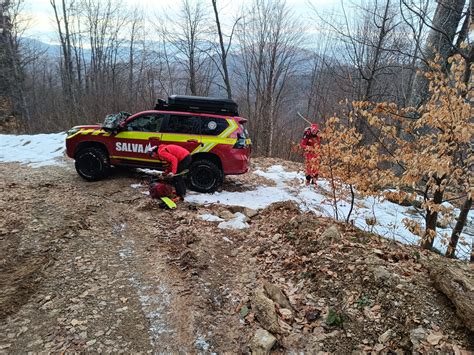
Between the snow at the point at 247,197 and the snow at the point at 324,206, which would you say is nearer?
the snow at the point at 324,206

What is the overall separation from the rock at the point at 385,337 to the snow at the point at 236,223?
329cm

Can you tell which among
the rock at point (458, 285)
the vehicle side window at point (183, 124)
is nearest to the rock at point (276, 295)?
the rock at point (458, 285)

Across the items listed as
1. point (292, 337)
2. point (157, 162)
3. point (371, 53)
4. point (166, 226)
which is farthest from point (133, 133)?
point (371, 53)

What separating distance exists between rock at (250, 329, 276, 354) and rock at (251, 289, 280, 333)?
0.10m

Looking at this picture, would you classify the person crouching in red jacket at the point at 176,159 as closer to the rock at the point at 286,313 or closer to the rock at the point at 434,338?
the rock at the point at 286,313

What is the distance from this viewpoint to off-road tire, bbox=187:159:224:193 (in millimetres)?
7883

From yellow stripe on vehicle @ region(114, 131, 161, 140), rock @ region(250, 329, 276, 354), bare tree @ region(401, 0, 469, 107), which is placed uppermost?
bare tree @ region(401, 0, 469, 107)

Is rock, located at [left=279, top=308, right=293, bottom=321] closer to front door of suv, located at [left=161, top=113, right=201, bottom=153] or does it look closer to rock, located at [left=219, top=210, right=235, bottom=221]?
rock, located at [left=219, top=210, right=235, bottom=221]

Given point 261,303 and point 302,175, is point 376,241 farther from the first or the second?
point 302,175

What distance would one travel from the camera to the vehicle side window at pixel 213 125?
310 inches

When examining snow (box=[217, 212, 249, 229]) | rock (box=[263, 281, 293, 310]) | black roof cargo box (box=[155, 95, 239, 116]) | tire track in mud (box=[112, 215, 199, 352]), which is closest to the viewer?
tire track in mud (box=[112, 215, 199, 352])

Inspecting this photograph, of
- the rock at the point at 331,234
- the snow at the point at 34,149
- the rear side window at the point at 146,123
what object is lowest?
the snow at the point at 34,149

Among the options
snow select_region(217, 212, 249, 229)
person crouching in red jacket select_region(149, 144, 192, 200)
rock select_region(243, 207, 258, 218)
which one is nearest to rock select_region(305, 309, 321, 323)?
snow select_region(217, 212, 249, 229)

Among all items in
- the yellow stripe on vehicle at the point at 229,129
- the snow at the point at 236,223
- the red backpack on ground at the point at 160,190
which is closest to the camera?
the snow at the point at 236,223
